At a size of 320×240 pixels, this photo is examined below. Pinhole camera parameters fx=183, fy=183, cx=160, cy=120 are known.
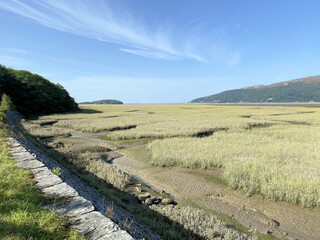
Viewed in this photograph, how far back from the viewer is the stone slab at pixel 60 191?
401 centimetres

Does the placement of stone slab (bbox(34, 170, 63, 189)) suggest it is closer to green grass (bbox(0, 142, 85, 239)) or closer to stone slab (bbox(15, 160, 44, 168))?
green grass (bbox(0, 142, 85, 239))

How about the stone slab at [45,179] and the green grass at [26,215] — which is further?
the stone slab at [45,179]

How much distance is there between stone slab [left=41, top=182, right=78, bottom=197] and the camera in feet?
13.1

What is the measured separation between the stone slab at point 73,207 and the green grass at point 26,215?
0.18m

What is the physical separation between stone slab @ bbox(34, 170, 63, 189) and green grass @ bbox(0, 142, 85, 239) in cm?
20

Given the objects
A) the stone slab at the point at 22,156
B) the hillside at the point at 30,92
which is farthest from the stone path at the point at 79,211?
the hillside at the point at 30,92

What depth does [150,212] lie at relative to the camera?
5.97 m

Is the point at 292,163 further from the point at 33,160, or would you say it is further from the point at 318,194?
the point at 33,160

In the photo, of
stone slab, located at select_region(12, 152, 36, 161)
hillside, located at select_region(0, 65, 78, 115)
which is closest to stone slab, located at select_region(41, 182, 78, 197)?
stone slab, located at select_region(12, 152, 36, 161)

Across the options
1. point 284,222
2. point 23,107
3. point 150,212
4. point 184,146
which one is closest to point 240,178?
point 284,222

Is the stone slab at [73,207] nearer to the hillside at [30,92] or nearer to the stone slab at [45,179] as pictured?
the stone slab at [45,179]

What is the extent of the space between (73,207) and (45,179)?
1.82m

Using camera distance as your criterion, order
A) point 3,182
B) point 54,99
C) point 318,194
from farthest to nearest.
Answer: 1. point 54,99
2. point 318,194
3. point 3,182

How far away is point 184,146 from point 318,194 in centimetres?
985
